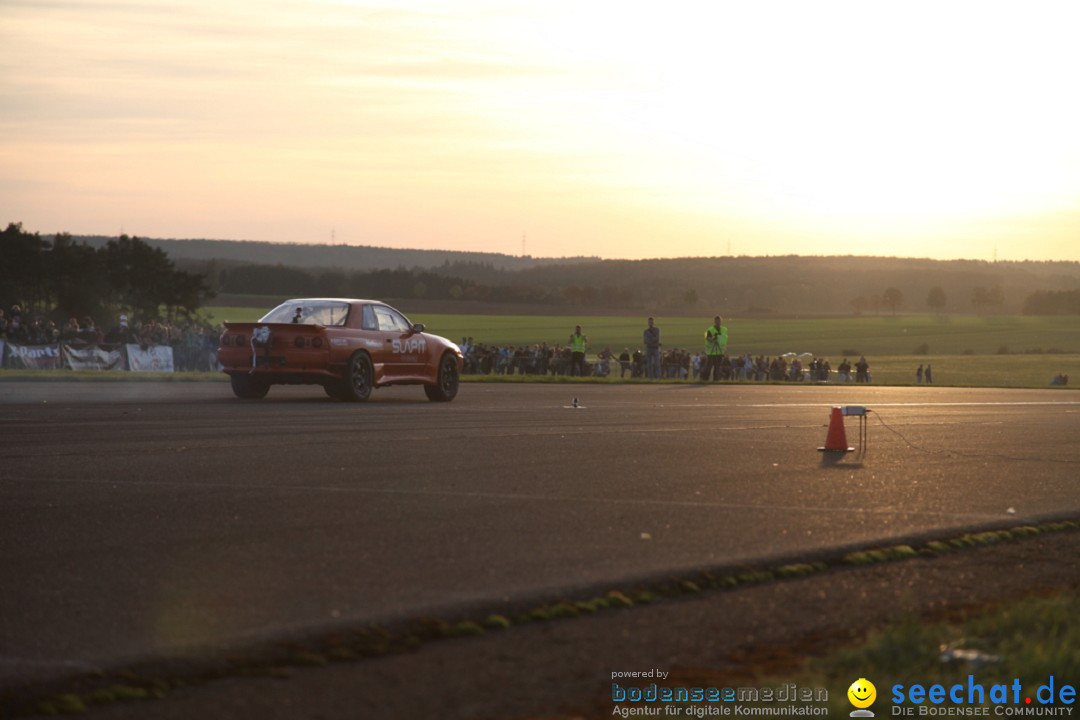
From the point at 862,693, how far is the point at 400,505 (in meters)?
5.17

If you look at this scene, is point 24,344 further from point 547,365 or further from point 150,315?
point 150,315

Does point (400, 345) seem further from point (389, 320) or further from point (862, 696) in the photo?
point (862, 696)

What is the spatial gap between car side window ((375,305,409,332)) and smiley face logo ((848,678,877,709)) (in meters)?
17.9

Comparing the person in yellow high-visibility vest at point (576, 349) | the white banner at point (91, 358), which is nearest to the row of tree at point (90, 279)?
the white banner at point (91, 358)

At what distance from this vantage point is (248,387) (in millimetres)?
22562

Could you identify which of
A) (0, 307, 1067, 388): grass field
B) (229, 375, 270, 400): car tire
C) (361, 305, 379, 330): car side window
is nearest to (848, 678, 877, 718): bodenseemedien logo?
(361, 305, 379, 330): car side window

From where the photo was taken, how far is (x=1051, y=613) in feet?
20.9

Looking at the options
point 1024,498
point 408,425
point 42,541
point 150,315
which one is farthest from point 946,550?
point 150,315

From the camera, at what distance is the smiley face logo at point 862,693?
191 inches

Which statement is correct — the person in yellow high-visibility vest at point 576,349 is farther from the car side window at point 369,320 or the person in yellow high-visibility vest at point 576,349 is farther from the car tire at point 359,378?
the car tire at point 359,378

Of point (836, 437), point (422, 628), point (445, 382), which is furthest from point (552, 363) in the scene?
point (422, 628)

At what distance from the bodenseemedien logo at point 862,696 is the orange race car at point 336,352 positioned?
16.7 metres

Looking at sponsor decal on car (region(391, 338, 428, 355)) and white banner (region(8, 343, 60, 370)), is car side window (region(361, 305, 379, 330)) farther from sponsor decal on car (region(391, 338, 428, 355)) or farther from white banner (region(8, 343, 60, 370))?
white banner (region(8, 343, 60, 370))

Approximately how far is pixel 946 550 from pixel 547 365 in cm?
4382
